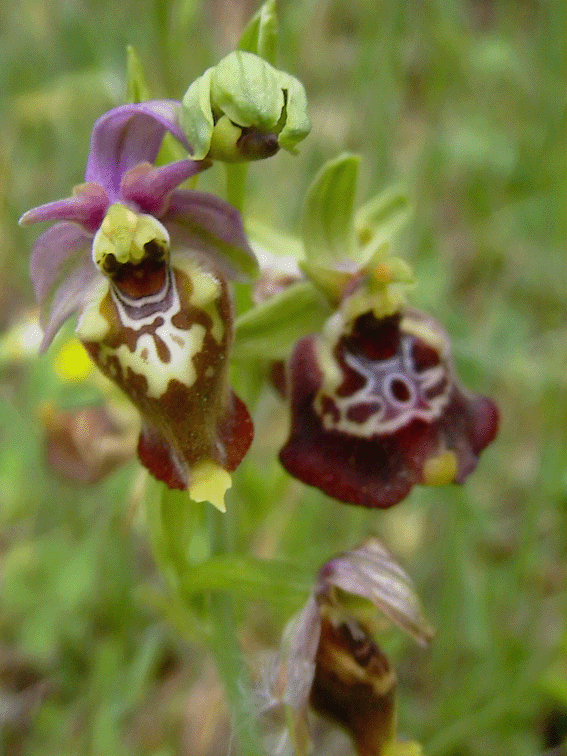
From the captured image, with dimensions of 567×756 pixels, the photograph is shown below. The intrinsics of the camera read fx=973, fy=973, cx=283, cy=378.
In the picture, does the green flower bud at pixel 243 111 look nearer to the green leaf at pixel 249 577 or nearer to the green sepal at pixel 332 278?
the green sepal at pixel 332 278

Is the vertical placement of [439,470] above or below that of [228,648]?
above

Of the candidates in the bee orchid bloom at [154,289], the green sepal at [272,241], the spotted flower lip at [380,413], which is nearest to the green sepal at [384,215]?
the green sepal at [272,241]

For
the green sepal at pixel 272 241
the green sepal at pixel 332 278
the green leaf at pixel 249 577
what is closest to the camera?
the green leaf at pixel 249 577

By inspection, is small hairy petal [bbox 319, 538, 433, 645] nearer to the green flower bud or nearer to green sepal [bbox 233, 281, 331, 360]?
green sepal [bbox 233, 281, 331, 360]

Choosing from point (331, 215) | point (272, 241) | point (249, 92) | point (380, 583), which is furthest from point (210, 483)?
point (272, 241)

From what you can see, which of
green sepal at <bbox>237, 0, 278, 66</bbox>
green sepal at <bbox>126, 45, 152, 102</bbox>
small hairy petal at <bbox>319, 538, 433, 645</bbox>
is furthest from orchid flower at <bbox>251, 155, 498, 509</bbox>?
green sepal at <bbox>126, 45, 152, 102</bbox>

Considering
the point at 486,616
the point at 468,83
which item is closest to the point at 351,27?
the point at 468,83

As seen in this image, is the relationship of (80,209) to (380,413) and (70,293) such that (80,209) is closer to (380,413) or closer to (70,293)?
(70,293)

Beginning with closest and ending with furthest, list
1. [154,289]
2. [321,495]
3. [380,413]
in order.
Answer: [154,289] < [380,413] < [321,495]
